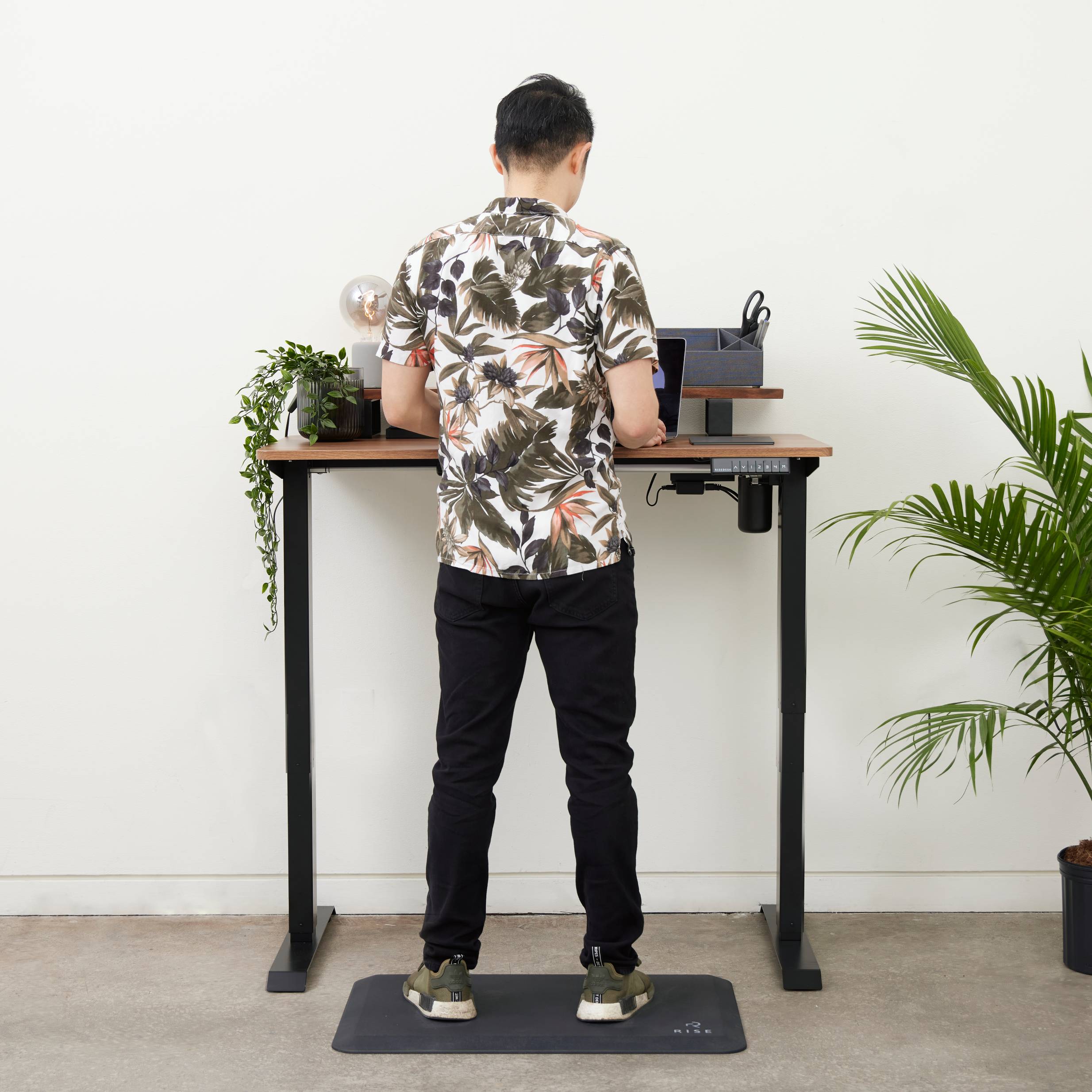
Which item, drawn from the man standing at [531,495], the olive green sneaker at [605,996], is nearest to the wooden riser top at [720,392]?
the man standing at [531,495]

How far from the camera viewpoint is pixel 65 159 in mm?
2572

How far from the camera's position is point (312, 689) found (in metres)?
2.45

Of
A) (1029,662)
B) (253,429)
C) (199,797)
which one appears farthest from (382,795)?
(1029,662)

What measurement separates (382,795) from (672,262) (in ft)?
4.87

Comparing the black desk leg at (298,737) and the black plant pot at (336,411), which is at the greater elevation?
the black plant pot at (336,411)

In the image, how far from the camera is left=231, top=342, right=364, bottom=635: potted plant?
7.40ft

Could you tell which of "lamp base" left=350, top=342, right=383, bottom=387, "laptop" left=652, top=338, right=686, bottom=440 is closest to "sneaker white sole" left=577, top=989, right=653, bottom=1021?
"laptop" left=652, top=338, right=686, bottom=440

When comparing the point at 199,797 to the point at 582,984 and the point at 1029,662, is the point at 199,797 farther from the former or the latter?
the point at 1029,662

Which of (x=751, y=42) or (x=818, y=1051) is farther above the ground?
(x=751, y=42)

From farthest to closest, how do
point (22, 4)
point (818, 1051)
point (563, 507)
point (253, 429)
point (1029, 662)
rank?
point (1029, 662)
point (22, 4)
point (253, 429)
point (818, 1051)
point (563, 507)

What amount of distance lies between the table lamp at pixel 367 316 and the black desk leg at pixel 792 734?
3.04 feet

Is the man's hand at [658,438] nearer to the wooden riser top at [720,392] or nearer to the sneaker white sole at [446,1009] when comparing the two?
the wooden riser top at [720,392]

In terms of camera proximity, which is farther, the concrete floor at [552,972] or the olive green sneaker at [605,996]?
the olive green sneaker at [605,996]

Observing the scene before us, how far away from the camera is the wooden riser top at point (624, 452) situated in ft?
6.93
